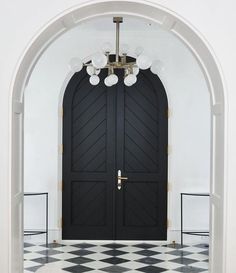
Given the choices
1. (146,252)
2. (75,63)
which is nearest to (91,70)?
(75,63)

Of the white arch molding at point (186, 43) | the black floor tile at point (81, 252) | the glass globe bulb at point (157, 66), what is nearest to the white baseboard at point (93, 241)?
the black floor tile at point (81, 252)

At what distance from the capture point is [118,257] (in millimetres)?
7438

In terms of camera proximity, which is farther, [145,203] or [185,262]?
[145,203]

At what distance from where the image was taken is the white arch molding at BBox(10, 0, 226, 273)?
396cm

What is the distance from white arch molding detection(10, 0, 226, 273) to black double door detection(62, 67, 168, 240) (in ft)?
13.3

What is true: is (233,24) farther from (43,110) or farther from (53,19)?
(43,110)

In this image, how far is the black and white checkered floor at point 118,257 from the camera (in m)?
6.80

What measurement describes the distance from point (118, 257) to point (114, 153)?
1.80 meters

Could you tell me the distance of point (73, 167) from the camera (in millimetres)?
8508

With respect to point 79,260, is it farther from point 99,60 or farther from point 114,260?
point 99,60

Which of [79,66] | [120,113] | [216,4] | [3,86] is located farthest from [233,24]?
[120,113]

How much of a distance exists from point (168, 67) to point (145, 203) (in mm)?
2231

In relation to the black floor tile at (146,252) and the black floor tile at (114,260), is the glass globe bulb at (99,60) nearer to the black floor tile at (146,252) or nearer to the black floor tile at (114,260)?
the black floor tile at (114,260)

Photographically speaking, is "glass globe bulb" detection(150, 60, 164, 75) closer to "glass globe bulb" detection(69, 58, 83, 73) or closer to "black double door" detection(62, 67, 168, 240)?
"glass globe bulb" detection(69, 58, 83, 73)
